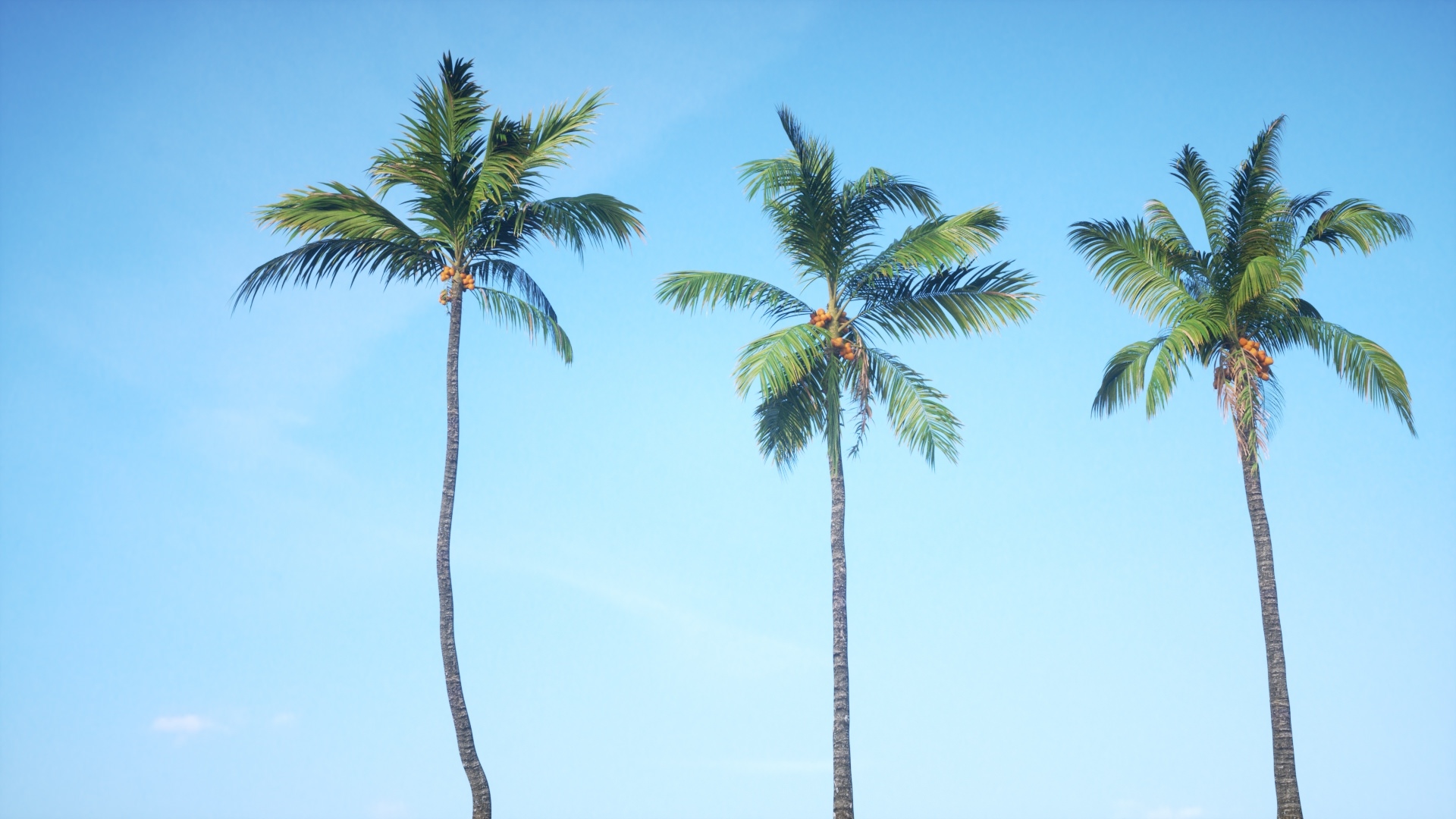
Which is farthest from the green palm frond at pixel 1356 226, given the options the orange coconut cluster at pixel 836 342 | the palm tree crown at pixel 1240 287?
the orange coconut cluster at pixel 836 342

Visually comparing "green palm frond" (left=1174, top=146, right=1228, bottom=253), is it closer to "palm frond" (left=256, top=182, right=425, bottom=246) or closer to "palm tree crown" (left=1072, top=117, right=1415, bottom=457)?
"palm tree crown" (left=1072, top=117, right=1415, bottom=457)

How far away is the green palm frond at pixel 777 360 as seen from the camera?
2375cm

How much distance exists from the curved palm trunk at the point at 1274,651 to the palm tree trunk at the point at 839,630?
849 cm

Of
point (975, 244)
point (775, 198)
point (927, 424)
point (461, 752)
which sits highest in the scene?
point (775, 198)

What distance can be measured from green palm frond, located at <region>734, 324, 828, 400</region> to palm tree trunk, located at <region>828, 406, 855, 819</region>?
1.79m

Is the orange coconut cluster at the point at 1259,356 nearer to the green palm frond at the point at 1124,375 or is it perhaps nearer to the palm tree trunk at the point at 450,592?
the green palm frond at the point at 1124,375

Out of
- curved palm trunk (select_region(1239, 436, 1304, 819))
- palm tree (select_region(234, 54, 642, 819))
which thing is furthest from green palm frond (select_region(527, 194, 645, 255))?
curved palm trunk (select_region(1239, 436, 1304, 819))

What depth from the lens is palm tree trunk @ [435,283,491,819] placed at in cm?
2264

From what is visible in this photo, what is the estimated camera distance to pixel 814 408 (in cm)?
2645

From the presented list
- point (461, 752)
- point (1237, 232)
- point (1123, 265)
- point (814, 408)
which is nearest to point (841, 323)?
point (814, 408)

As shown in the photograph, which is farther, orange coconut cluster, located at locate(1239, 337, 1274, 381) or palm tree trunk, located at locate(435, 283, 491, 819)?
orange coconut cluster, located at locate(1239, 337, 1274, 381)

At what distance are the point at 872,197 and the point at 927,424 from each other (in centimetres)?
501

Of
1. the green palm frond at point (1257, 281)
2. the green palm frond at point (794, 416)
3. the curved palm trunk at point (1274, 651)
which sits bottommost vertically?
the curved palm trunk at point (1274, 651)

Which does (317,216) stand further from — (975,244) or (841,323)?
(975,244)
